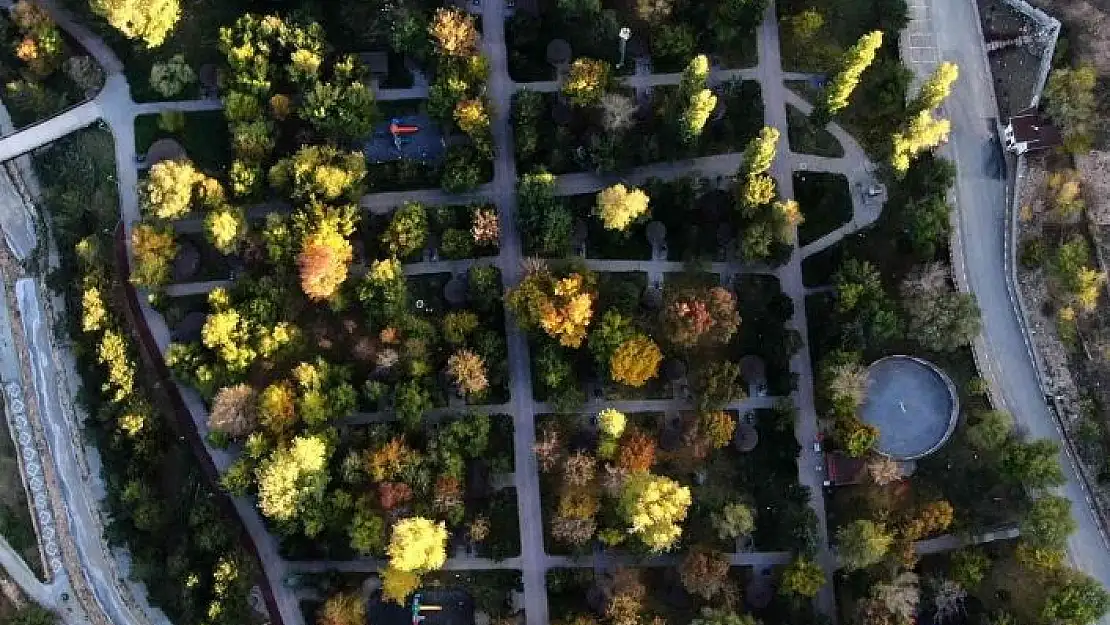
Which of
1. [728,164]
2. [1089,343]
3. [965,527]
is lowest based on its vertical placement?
[965,527]

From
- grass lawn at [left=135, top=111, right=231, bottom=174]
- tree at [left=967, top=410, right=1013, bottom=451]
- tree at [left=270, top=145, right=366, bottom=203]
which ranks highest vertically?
grass lawn at [left=135, top=111, right=231, bottom=174]

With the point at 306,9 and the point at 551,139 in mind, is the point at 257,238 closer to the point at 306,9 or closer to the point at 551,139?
the point at 306,9

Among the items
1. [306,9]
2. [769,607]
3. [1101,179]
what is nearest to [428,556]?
[769,607]

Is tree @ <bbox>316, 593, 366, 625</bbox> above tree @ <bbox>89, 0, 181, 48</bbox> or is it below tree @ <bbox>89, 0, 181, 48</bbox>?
below

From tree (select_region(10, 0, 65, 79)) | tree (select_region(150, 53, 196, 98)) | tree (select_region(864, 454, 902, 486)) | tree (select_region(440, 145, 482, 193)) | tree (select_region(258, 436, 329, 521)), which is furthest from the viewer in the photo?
tree (select_region(150, 53, 196, 98))

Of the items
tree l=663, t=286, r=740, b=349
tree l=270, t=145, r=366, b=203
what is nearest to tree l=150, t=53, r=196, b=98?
tree l=270, t=145, r=366, b=203

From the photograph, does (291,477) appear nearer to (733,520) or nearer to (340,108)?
(340,108)

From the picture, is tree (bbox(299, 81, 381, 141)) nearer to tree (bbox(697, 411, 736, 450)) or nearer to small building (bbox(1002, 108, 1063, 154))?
tree (bbox(697, 411, 736, 450))
